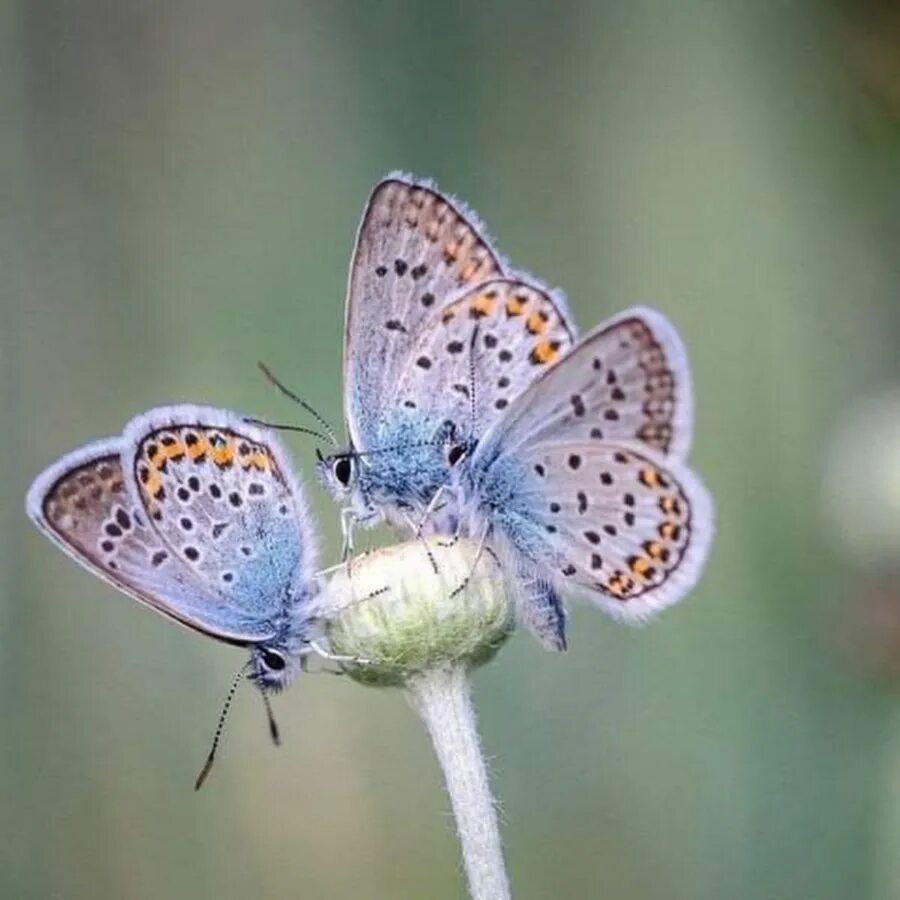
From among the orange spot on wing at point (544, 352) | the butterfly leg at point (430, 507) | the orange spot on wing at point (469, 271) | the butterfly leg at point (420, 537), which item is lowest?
the butterfly leg at point (420, 537)

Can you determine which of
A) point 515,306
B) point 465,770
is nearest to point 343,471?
point 515,306

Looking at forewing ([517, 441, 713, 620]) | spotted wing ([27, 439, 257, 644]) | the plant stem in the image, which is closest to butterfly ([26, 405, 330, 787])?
spotted wing ([27, 439, 257, 644])

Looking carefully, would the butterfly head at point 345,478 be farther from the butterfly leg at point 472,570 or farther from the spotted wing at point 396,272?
the butterfly leg at point 472,570

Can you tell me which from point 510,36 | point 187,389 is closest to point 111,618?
point 187,389

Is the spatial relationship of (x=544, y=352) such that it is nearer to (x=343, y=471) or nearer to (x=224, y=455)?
(x=343, y=471)

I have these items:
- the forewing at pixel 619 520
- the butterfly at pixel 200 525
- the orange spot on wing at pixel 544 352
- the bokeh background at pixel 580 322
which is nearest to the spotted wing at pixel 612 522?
the forewing at pixel 619 520
